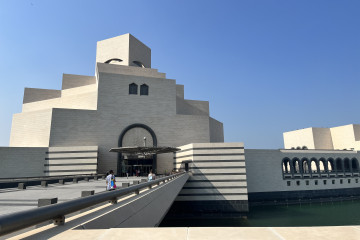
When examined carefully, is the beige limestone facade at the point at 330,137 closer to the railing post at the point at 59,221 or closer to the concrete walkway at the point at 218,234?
the concrete walkway at the point at 218,234

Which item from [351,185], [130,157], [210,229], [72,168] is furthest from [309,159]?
[210,229]

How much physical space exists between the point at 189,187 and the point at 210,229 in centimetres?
3105

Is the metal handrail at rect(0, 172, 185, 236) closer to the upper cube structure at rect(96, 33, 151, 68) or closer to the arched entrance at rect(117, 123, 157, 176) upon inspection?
the arched entrance at rect(117, 123, 157, 176)

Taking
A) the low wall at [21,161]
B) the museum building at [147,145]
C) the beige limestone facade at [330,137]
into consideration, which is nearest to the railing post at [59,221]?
the museum building at [147,145]

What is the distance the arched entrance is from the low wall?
1190cm

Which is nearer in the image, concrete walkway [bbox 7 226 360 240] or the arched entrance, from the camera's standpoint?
concrete walkway [bbox 7 226 360 240]

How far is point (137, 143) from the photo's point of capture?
129 feet

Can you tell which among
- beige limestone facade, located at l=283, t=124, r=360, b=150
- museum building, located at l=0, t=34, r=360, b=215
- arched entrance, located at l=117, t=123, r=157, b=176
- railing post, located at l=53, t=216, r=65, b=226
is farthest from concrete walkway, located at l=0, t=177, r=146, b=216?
beige limestone facade, located at l=283, t=124, r=360, b=150

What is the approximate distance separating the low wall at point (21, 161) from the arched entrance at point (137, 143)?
11.9 metres

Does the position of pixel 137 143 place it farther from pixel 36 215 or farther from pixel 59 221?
pixel 36 215

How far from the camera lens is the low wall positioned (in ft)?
110

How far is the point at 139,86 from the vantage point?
4191cm

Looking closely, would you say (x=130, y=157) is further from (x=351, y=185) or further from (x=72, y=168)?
(x=351, y=185)

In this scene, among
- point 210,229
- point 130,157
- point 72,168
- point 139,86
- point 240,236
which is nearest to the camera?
point 240,236
